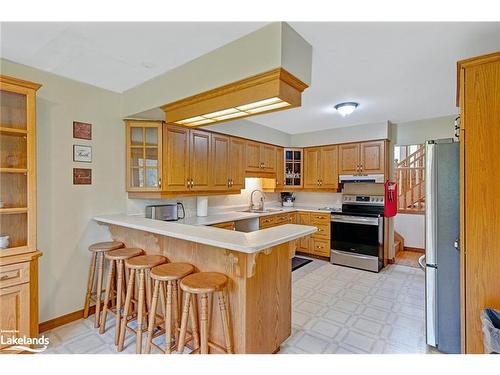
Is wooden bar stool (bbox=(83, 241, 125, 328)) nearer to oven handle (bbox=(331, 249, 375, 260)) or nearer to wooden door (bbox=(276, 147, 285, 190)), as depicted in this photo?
wooden door (bbox=(276, 147, 285, 190))

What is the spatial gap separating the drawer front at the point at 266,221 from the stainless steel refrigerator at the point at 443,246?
2.37m

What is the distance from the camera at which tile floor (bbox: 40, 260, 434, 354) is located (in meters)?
2.15

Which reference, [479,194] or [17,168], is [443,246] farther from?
[17,168]

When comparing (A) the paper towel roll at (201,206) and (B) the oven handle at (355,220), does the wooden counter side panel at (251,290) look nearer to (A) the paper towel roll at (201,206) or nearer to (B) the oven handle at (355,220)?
(A) the paper towel roll at (201,206)

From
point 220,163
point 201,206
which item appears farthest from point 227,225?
point 220,163

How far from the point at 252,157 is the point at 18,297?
3275 millimetres

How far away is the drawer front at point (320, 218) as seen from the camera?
4664 mm

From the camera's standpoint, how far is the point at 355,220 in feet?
14.1

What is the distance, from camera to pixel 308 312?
9.05ft

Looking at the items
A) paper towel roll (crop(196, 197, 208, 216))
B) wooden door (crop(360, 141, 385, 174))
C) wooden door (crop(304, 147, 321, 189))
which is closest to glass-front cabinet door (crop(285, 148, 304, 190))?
wooden door (crop(304, 147, 321, 189))
